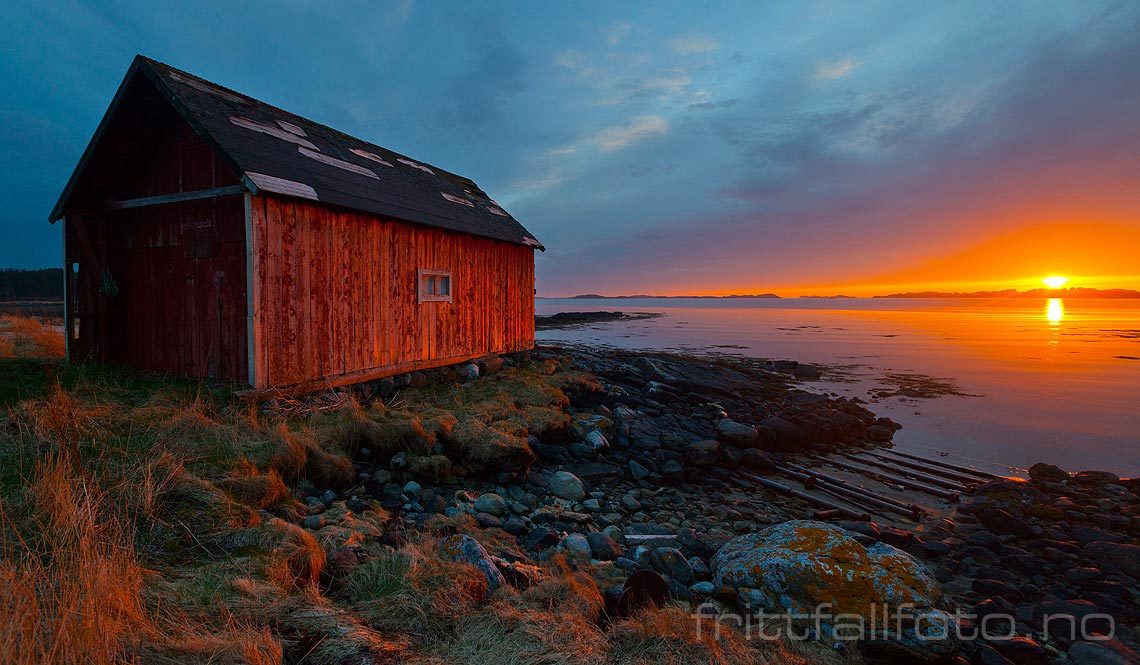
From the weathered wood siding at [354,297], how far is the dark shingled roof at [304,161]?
332 mm

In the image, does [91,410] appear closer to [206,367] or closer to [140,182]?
[206,367]

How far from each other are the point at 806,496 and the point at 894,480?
2341 mm

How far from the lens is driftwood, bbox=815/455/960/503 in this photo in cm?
848

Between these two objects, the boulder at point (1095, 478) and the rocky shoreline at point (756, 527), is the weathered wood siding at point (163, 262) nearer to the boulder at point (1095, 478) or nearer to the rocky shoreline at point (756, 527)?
the rocky shoreline at point (756, 527)

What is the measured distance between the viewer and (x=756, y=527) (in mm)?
6816

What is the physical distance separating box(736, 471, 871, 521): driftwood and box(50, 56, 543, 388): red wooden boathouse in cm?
705

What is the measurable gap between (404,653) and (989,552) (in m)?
6.96

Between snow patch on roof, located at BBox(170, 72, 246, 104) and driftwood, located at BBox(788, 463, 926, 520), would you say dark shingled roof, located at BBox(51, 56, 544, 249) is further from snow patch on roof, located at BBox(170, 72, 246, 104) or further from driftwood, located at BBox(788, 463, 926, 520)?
driftwood, located at BBox(788, 463, 926, 520)

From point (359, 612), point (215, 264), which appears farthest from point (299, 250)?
point (359, 612)

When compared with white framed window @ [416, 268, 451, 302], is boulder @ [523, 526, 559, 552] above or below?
below

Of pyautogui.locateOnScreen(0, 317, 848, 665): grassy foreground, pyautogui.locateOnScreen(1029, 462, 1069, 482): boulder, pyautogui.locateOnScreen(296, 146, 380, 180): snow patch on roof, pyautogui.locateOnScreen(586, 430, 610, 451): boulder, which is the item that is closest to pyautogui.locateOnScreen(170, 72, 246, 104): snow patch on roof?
pyautogui.locateOnScreen(296, 146, 380, 180): snow patch on roof

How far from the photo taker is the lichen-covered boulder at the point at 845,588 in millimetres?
4051

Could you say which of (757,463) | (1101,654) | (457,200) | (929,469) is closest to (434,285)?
(457,200)

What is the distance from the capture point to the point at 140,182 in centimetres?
966
